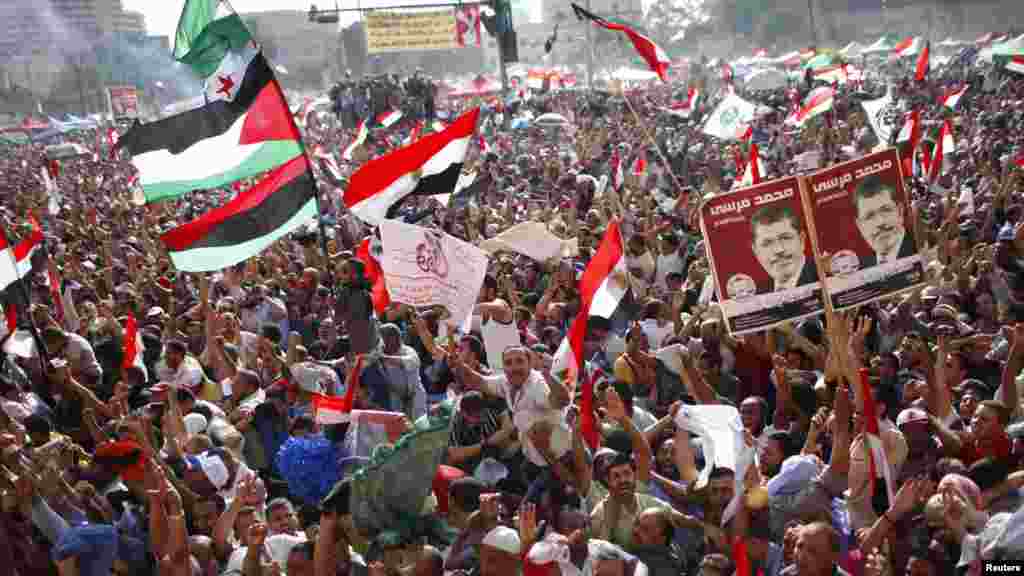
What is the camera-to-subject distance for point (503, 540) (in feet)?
14.4

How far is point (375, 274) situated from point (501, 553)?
3725mm

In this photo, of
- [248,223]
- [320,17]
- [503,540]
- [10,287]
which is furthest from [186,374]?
[320,17]

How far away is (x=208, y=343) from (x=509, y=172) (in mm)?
14046

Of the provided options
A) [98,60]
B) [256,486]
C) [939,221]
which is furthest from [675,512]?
[98,60]

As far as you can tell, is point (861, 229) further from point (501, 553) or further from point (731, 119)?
point (731, 119)

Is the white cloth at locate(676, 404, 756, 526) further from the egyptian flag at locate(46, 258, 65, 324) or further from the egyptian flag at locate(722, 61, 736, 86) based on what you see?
the egyptian flag at locate(722, 61, 736, 86)

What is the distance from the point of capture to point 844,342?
4.88 meters

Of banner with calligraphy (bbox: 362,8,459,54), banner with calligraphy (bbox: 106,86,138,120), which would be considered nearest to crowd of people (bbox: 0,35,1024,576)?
banner with calligraphy (bbox: 362,8,459,54)

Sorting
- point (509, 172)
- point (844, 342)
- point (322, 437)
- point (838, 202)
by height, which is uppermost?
point (838, 202)

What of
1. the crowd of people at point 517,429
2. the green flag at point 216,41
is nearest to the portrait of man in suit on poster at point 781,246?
the crowd of people at point 517,429

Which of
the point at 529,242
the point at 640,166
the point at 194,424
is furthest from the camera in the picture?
the point at 640,166

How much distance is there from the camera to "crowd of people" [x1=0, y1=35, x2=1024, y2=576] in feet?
15.2

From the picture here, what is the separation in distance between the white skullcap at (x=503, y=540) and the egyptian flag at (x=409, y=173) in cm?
401

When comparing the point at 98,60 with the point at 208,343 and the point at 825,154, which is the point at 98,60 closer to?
the point at 825,154
